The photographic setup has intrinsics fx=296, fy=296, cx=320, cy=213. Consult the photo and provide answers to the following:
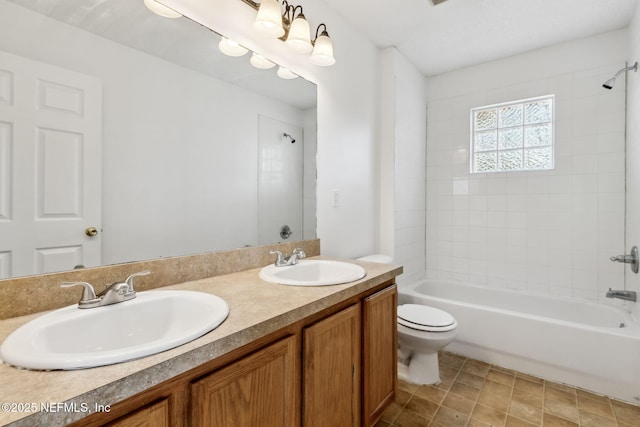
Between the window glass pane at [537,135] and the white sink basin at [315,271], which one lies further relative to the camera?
the window glass pane at [537,135]

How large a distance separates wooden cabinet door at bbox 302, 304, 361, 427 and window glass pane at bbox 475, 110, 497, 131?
2.53 m

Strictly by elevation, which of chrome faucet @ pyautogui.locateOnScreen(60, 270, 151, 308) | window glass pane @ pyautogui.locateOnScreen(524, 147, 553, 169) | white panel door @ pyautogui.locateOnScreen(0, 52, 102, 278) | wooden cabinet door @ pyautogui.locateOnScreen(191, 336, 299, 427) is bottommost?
wooden cabinet door @ pyautogui.locateOnScreen(191, 336, 299, 427)

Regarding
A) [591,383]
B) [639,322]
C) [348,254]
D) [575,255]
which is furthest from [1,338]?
[575,255]

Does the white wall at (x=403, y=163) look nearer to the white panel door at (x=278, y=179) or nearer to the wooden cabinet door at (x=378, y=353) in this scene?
the white panel door at (x=278, y=179)

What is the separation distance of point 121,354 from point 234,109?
1.20m

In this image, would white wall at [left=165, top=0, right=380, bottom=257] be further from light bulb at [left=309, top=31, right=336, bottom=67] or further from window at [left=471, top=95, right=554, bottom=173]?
window at [left=471, top=95, right=554, bottom=173]

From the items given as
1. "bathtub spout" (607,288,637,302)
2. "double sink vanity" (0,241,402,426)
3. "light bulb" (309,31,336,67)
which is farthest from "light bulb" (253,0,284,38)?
"bathtub spout" (607,288,637,302)

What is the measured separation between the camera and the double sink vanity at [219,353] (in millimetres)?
545

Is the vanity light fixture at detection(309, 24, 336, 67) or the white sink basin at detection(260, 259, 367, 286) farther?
the vanity light fixture at detection(309, 24, 336, 67)

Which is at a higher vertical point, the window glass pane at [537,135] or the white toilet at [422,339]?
the window glass pane at [537,135]

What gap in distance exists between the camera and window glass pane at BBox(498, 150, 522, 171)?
2.73 meters

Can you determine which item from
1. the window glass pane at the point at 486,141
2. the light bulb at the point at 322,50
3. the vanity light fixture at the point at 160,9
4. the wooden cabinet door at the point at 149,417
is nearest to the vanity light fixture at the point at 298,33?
the light bulb at the point at 322,50

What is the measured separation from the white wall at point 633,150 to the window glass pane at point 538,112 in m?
0.50

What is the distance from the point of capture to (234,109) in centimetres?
148
